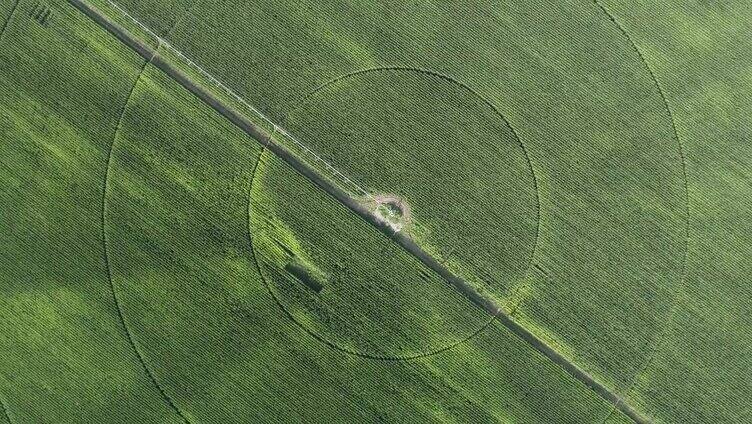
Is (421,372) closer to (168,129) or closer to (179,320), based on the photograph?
(179,320)

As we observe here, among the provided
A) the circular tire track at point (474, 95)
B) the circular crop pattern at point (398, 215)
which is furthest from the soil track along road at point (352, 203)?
the circular tire track at point (474, 95)

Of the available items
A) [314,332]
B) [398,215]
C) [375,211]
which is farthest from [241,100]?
[314,332]

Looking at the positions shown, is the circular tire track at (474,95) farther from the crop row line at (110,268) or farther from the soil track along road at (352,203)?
the crop row line at (110,268)

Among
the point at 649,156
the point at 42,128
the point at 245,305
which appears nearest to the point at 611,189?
the point at 649,156

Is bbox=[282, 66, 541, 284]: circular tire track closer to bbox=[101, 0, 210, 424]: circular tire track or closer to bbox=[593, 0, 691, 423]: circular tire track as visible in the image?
bbox=[593, 0, 691, 423]: circular tire track

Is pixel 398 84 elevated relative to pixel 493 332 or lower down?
elevated
